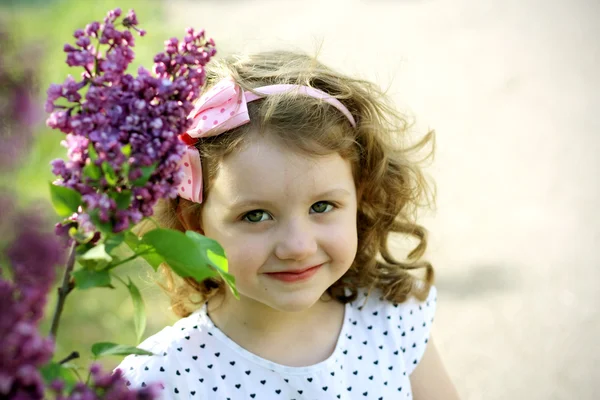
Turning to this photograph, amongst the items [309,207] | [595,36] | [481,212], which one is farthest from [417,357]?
[595,36]

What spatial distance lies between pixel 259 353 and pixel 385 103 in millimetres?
713

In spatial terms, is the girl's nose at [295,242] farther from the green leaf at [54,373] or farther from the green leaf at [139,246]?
the green leaf at [54,373]

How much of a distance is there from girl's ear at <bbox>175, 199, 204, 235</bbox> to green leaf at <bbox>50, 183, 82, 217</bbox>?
86 centimetres

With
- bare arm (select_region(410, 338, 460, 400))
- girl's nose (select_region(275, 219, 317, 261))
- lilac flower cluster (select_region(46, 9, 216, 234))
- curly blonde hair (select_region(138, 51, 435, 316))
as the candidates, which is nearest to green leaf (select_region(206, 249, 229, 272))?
Answer: lilac flower cluster (select_region(46, 9, 216, 234))

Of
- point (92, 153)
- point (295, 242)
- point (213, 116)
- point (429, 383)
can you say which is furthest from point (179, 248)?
point (429, 383)

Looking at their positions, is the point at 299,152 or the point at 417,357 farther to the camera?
the point at 417,357

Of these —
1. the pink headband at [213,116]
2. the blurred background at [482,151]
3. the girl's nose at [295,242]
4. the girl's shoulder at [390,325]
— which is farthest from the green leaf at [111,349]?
the girl's shoulder at [390,325]

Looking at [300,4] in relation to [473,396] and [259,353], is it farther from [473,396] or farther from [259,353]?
[259,353]

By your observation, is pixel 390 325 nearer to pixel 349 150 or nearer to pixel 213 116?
pixel 349 150

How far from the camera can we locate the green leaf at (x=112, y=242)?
3.60 ft

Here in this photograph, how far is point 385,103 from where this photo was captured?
2.23 meters

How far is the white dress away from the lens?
196cm

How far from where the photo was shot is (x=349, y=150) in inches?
78.9

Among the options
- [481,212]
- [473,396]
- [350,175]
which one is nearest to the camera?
[350,175]
